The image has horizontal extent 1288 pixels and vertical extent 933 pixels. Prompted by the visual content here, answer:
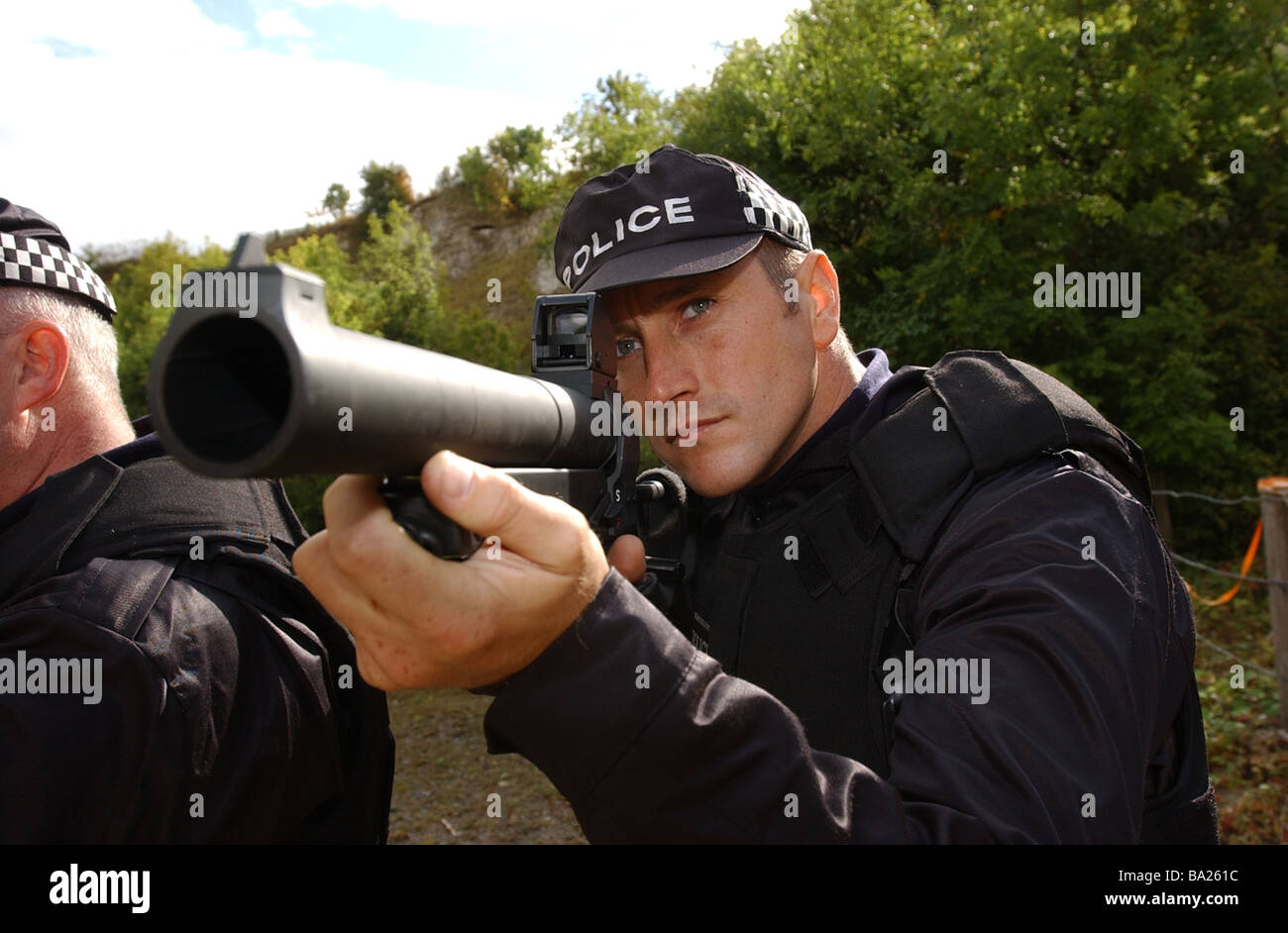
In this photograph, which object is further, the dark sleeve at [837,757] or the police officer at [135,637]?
the police officer at [135,637]

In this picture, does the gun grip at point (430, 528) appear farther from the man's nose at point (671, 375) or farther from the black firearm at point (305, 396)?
the man's nose at point (671, 375)

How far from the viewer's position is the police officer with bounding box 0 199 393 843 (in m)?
2.21

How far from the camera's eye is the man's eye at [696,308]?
2621mm

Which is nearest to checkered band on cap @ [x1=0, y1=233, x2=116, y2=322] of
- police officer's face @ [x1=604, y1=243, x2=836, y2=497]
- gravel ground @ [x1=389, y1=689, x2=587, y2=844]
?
police officer's face @ [x1=604, y1=243, x2=836, y2=497]

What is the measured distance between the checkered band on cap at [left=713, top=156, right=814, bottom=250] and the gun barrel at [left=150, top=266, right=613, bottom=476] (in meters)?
1.54

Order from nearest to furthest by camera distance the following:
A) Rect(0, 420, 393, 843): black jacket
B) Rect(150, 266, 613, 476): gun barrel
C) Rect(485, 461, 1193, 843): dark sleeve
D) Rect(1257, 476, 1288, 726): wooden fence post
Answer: Rect(150, 266, 613, 476): gun barrel
Rect(485, 461, 1193, 843): dark sleeve
Rect(0, 420, 393, 843): black jacket
Rect(1257, 476, 1288, 726): wooden fence post

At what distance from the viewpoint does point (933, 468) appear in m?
2.18

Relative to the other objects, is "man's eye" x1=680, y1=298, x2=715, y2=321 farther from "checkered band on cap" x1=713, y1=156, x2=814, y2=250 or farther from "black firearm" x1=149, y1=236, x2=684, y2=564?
"black firearm" x1=149, y1=236, x2=684, y2=564
